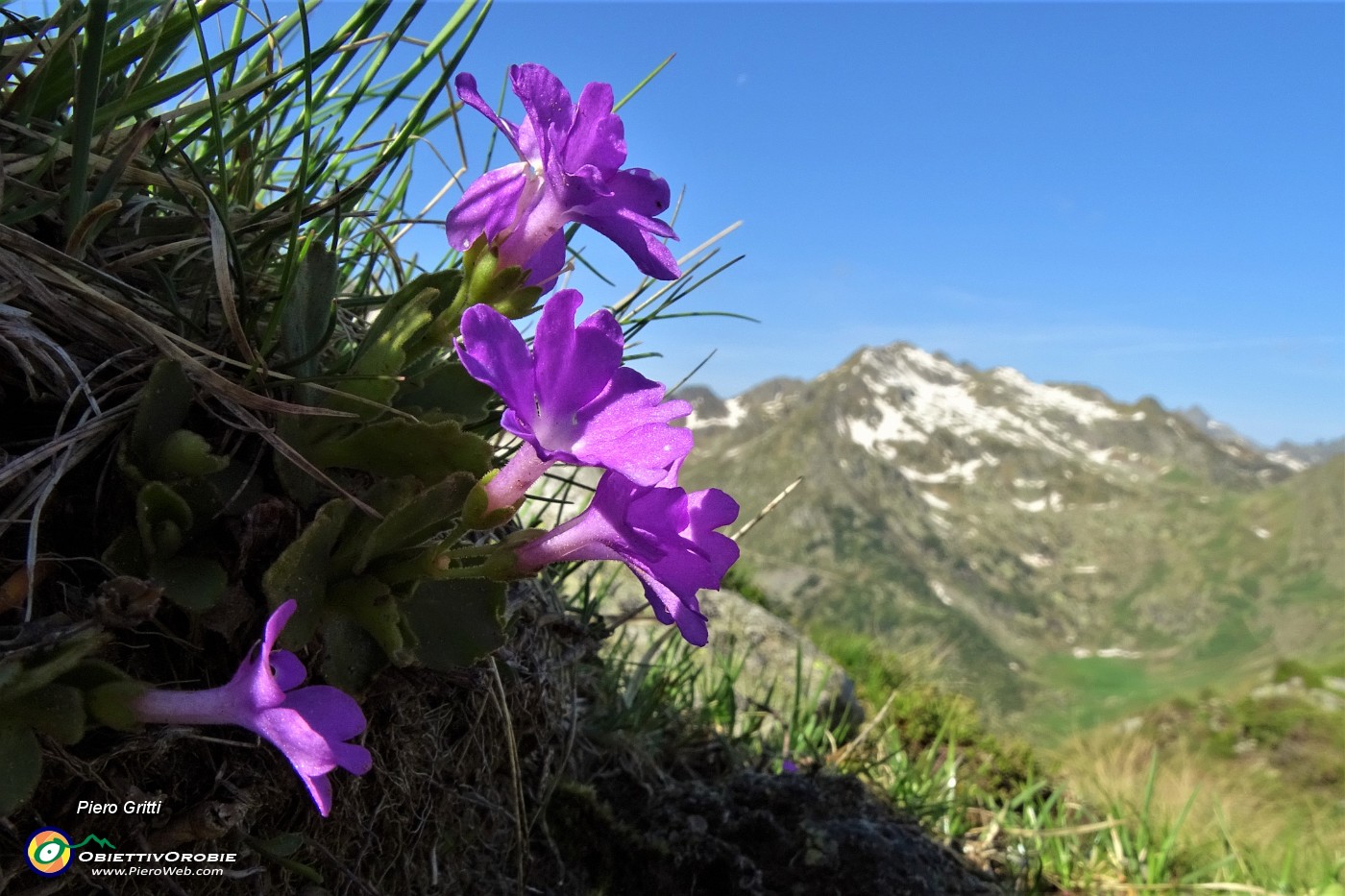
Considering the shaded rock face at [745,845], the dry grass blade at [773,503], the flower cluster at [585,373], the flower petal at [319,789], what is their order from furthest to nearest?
the dry grass blade at [773,503], the shaded rock face at [745,845], the flower cluster at [585,373], the flower petal at [319,789]

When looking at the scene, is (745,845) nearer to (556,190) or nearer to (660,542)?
(660,542)

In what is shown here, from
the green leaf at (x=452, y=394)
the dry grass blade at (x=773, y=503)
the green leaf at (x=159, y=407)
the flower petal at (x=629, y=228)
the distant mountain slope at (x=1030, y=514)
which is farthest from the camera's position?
the distant mountain slope at (x=1030, y=514)

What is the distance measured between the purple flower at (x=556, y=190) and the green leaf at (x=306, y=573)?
399 mm

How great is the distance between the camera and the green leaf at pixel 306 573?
0.98 metres

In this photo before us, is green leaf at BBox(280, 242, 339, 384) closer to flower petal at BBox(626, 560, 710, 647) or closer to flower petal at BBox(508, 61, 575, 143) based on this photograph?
flower petal at BBox(508, 61, 575, 143)

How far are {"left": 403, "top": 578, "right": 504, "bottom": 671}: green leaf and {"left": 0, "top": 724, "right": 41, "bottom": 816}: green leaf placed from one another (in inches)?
15.8

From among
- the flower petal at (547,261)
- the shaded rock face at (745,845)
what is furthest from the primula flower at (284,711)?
the shaded rock face at (745,845)

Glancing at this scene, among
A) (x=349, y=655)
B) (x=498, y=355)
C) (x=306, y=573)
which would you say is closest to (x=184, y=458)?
(x=306, y=573)

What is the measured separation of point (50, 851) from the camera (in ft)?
3.03

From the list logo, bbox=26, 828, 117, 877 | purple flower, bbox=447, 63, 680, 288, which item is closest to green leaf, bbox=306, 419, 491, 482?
purple flower, bbox=447, 63, 680, 288

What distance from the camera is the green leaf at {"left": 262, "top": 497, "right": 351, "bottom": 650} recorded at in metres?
0.98

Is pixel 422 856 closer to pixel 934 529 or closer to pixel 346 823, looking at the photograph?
pixel 346 823

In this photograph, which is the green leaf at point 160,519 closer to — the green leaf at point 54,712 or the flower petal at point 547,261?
the green leaf at point 54,712

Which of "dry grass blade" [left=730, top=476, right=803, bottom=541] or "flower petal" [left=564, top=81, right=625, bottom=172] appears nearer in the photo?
"flower petal" [left=564, top=81, right=625, bottom=172]
